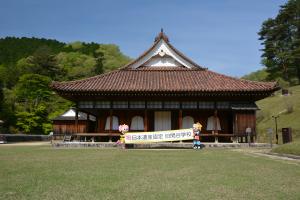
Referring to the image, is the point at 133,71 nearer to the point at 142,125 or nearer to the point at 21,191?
the point at 142,125

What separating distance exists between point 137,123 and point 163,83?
404 centimetres

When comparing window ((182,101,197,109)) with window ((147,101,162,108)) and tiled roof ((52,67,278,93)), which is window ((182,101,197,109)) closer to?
tiled roof ((52,67,278,93))

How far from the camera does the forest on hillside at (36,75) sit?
53656 mm

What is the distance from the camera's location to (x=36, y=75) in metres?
62.1

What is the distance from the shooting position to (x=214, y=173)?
9.76 meters

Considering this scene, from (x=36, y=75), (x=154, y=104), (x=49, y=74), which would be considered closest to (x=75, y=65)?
(x=49, y=74)

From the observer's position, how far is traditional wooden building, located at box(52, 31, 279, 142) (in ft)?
82.5

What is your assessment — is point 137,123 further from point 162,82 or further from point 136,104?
point 162,82

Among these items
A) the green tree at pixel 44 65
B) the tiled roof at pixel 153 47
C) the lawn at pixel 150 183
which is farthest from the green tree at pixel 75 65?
the lawn at pixel 150 183

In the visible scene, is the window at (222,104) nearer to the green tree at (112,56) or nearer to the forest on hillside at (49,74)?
the forest on hillside at (49,74)

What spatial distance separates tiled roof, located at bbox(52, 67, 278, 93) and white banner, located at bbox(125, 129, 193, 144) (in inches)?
127

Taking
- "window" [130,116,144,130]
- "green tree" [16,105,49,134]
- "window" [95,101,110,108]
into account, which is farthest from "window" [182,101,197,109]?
"green tree" [16,105,49,134]

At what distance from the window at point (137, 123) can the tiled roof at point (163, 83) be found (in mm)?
A: 3093

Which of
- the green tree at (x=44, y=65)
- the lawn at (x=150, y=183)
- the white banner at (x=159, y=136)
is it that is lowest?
the lawn at (x=150, y=183)
